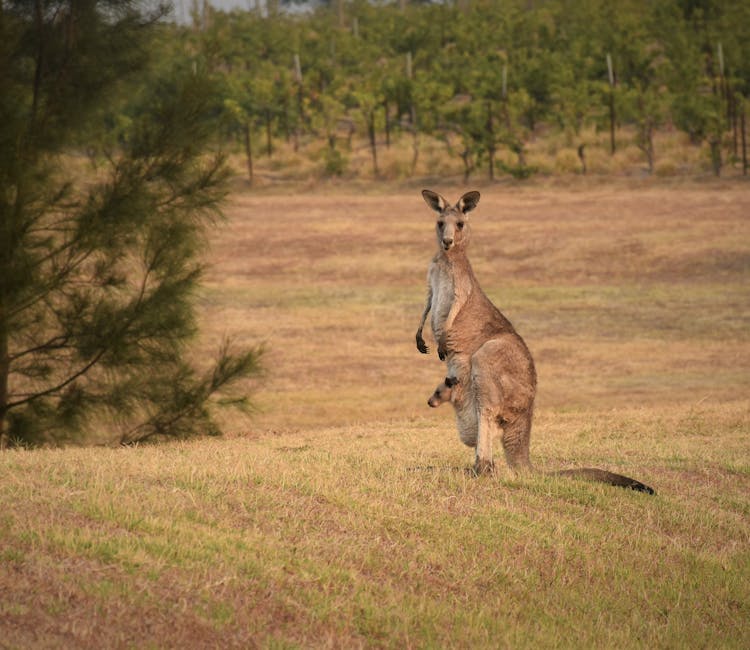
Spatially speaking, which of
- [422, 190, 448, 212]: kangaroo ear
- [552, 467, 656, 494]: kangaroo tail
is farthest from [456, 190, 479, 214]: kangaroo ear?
[552, 467, 656, 494]: kangaroo tail

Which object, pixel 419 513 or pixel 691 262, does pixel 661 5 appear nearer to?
pixel 691 262

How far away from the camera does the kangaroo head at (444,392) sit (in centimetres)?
931

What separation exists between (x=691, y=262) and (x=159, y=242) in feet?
79.7

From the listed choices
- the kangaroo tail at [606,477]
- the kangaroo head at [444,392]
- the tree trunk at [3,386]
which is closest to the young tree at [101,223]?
the tree trunk at [3,386]

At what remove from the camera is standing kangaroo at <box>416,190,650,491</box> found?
9.36 m

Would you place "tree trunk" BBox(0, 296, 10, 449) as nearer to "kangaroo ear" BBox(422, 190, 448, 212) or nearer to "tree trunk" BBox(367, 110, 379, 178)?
"kangaroo ear" BBox(422, 190, 448, 212)

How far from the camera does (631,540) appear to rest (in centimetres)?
876

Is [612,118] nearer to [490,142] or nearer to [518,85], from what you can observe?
[518,85]

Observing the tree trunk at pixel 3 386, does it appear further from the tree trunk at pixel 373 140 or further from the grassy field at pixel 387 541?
the tree trunk at pixel 373 140

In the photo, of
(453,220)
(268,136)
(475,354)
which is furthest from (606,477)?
(268,136)

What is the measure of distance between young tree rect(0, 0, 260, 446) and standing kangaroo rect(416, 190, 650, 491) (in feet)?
25.0

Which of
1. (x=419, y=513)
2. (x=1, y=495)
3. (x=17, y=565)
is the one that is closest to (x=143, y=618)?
(x=17, y=565)

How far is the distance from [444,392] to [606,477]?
1475 mm

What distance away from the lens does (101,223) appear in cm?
1641
